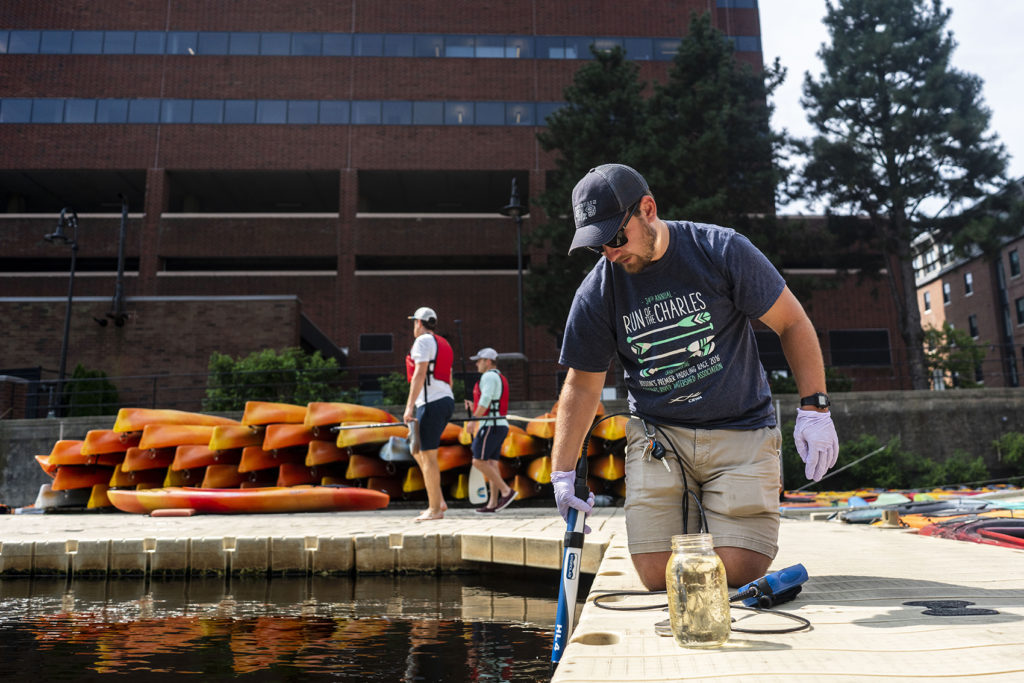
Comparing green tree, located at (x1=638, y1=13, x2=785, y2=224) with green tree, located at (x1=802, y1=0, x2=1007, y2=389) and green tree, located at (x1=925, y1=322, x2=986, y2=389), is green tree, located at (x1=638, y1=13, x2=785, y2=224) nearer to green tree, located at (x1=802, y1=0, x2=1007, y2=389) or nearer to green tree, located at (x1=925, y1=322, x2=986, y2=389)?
green tree, located at (x1=802, y1=0, x2=1007, y2=389)

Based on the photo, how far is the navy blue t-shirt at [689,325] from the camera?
2891 millimetres

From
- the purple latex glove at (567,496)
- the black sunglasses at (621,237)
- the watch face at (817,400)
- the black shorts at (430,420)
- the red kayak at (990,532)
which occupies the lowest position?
the red kayak at (990,532)

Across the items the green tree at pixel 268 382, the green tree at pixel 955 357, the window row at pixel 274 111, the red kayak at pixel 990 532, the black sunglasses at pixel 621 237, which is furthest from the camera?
the window row at pixel 274 111

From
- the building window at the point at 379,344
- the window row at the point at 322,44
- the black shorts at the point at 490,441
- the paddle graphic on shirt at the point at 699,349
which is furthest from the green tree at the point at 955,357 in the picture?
the paddle graphic on shirt at the point at 699,349

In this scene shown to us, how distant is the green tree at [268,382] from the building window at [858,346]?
840 inches

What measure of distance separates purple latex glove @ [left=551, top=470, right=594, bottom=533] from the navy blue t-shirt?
489mm

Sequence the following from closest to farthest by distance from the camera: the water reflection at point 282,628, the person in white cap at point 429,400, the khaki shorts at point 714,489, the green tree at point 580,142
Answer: the khaki shorts at point 714,489 → the water reflection at point 282,628 → the person in white cap at point 429,400 → the green tree at point 580,142

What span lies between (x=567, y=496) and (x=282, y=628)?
215 cm

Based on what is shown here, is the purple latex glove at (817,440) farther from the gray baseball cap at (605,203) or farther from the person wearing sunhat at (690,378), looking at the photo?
the gray baseball cap at (605,203)

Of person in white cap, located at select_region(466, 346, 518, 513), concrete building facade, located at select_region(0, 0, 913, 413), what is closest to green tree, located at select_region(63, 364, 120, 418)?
concrete building facade, located at select_region(0, 0, 913, 413)

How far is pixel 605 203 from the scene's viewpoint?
266cm

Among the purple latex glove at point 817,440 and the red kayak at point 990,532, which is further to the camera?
the red kayak at point 990,532

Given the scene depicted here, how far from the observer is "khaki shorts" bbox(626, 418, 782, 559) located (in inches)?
112

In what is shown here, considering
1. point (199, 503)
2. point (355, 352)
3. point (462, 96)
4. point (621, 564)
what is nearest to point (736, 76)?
point (462, 96)
